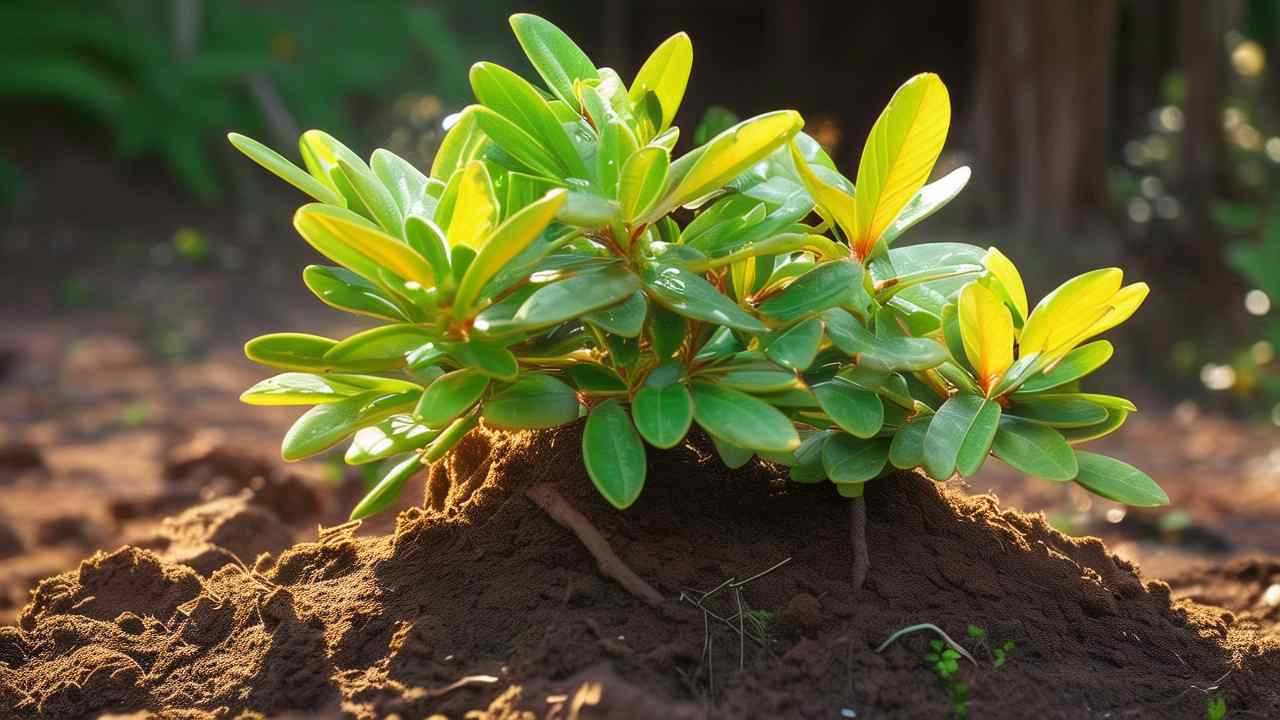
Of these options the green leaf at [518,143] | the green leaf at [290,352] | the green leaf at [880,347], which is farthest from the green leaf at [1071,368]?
the green leaf at [290,352]

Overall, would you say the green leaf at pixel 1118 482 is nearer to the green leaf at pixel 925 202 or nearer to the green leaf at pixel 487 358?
the green leaf at pixel 925 202

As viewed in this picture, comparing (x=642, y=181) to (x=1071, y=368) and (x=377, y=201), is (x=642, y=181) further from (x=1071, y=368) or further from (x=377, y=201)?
(x=1071, y=368)

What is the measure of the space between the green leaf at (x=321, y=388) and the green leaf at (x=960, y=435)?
83 centimetres

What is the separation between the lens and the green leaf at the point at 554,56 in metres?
2.16

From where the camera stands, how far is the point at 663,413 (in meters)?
1.86

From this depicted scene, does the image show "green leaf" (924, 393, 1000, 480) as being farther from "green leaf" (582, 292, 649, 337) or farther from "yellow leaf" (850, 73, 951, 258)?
"green leaf" (582, 292, 649, 337)

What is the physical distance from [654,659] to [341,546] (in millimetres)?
751

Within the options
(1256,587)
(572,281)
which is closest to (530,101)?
(572,281)

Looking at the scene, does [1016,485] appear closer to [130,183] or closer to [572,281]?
[572,281]

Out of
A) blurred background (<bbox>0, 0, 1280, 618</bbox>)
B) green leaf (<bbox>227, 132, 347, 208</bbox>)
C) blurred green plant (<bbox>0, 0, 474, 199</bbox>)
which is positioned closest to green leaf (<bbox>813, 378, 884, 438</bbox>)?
green leaf (<bbox>227, 132, 347, 208</bbox>)

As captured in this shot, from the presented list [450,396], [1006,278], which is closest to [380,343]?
[450,396]

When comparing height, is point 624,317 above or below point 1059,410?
above

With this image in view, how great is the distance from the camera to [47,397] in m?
7.22

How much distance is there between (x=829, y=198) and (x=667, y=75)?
0.37 meters
